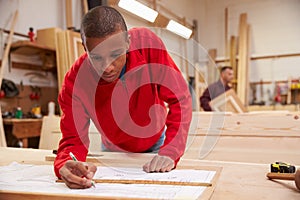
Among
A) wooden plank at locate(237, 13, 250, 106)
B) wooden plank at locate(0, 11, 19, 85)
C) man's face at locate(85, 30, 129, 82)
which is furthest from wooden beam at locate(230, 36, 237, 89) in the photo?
man's face at locate(85, 30, 129, 82)

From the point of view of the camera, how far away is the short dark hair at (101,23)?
59 centimetres

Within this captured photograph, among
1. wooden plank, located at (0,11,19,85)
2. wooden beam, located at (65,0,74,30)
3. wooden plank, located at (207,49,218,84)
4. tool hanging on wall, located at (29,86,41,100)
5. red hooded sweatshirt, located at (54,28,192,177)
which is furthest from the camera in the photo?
wooden plank, located at (207,49,218,84)

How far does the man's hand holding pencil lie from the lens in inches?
21.3

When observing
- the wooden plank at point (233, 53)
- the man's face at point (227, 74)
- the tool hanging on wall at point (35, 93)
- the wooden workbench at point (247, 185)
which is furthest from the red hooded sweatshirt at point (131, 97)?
the wooden plank at point (233, 53)

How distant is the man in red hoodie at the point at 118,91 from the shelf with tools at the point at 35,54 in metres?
1.50

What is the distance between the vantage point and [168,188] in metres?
0.52

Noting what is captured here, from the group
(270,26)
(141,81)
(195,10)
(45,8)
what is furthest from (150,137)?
(270,26)

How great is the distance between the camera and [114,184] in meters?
0.55

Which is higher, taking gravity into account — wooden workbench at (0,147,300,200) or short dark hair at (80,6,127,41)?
short dark hair at (80,6,127,41)

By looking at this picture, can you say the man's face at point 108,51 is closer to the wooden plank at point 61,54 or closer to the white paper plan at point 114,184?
the white paper plan at point 114,184

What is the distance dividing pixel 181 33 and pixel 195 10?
333 centimetres

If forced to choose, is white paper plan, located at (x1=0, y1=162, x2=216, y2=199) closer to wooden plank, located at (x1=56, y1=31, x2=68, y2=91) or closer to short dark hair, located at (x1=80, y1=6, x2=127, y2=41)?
short dark hair, located at (x1=80, y1=6, x2=127, y2=41)

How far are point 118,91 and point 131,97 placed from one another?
48 mm

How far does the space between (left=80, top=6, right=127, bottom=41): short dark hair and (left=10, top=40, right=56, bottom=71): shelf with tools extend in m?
1.69
